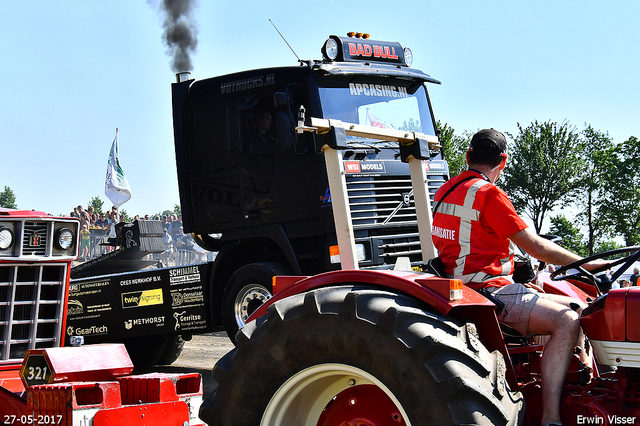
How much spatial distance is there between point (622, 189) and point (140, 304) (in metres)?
24.4

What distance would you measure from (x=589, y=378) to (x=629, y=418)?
21.2 inches

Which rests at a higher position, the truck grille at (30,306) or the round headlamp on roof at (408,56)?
the round headlamp on roof at (408,56)

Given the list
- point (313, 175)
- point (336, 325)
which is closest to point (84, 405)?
point (336, 325)

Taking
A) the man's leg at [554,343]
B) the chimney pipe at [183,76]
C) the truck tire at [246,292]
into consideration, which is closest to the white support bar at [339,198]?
the man's leg at [554,343]

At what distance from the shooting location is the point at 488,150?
11.5 feet

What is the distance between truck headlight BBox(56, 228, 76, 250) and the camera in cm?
469

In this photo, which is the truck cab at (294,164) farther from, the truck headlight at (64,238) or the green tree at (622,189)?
the green tree at (622,189)

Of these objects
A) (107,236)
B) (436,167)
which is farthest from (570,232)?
(436,167)

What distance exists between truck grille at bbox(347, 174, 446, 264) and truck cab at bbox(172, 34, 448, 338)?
1 cm

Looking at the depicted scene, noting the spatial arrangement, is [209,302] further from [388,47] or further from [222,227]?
[388,47]

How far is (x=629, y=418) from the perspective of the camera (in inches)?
106

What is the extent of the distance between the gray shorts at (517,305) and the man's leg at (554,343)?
3 cm

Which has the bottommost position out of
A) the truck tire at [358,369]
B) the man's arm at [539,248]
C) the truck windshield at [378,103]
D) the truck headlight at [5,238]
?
the truck tire at [358,369]

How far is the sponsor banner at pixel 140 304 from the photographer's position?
8289 millimetres
